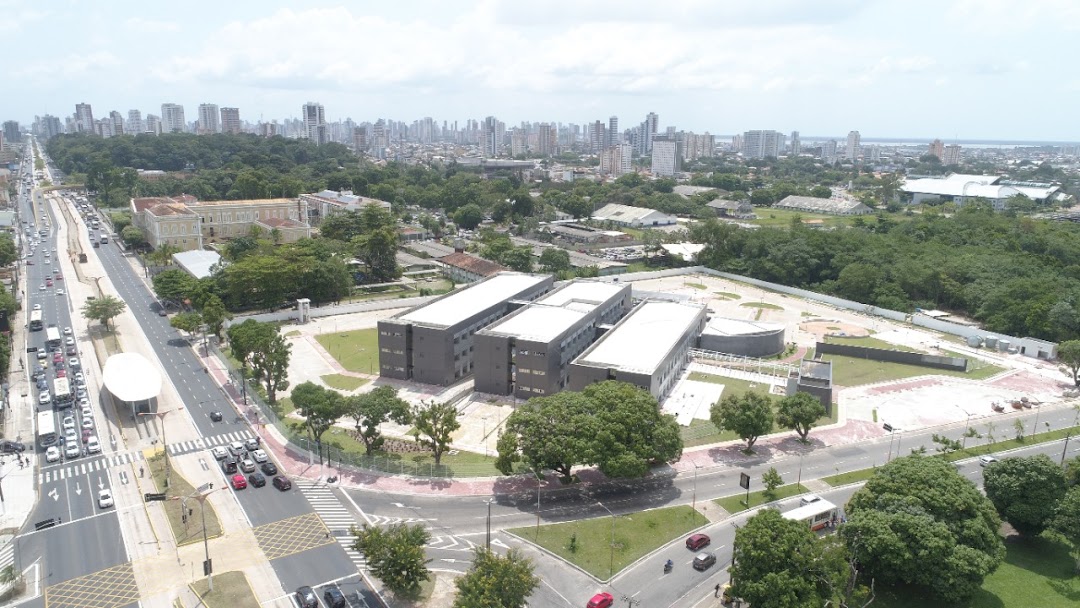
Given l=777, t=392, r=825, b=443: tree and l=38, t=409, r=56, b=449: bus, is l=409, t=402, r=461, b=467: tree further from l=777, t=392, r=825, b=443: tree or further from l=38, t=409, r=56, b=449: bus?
l=38, t=409, r=56, b=449: bus

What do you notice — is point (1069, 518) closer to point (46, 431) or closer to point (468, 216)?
point (46, 431)

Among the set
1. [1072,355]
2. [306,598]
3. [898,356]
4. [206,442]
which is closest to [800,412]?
[898,356]

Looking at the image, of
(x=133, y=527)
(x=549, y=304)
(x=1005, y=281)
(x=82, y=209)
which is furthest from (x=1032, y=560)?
(x=82, y=209)

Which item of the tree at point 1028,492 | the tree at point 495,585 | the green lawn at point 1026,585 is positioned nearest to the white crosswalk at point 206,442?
the tree at point 495,585

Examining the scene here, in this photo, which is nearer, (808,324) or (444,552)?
(444,552)

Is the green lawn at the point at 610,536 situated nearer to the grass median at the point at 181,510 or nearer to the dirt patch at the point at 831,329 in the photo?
the grass median at the point at 181,510

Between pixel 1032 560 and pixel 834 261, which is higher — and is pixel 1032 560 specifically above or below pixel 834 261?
below

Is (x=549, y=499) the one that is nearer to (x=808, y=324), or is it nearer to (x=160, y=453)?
(x=160, y=453)
